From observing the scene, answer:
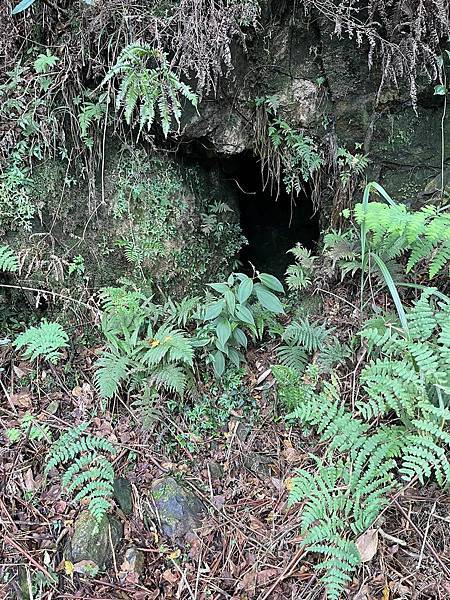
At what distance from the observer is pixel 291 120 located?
167 inches

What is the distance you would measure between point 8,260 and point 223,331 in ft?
5.10

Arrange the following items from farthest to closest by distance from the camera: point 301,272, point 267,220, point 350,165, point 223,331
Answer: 1. point 267,220
2. point 350,165
3. point 301,272
4. point 223,331

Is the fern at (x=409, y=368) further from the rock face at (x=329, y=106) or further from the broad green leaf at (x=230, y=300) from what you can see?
the rock face at (x=329, y=106)

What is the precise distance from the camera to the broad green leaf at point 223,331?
3.62 m

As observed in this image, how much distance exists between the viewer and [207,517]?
3193 millimetres

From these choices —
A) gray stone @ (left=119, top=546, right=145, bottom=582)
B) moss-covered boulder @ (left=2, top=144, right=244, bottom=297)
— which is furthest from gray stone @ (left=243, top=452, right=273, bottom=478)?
moss-covered boulder @ (left=2, top=144, right=244, bottom=297)

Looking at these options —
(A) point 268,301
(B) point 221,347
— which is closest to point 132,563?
(B) point 221,347

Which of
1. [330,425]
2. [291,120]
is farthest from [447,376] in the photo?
[291,120]

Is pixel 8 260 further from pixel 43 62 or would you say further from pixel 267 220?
pixel 267 220

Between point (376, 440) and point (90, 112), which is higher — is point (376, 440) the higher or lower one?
the lower one

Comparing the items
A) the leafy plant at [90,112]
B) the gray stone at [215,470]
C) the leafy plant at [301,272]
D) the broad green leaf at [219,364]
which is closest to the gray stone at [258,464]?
the gray stone at [215,470]

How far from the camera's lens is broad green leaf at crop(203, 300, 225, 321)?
3631mm

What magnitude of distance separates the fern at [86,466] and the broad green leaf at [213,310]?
1.05 meters

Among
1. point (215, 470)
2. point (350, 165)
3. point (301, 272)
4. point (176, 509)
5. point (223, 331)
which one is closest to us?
point (176, 509)
